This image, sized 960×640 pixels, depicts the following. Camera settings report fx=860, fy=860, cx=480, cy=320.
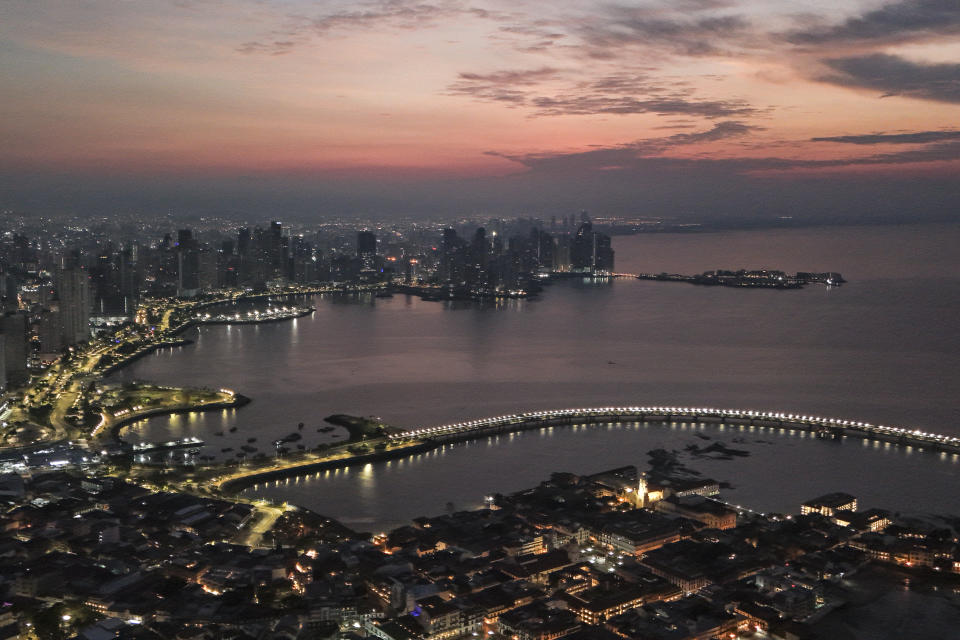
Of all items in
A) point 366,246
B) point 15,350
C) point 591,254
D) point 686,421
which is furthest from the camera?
point 591,254

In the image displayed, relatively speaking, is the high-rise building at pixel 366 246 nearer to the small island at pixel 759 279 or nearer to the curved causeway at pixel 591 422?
the small island at pixel 759 279

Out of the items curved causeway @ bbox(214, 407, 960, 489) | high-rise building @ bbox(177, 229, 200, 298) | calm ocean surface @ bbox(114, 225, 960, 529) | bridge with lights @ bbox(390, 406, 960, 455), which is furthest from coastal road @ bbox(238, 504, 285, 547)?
high-rise building @ bbox(177, 229, 200, 298)

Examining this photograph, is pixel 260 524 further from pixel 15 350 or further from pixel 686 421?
pixel 15 350

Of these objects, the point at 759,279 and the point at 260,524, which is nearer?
the point at 260,524

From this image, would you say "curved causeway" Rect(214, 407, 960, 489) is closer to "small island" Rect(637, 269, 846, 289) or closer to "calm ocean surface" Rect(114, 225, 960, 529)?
"calm ocean surface" Rect(114, 225, 960, 529)

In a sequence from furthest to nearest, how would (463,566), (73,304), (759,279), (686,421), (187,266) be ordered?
(759,279) → (187,266) → (73,304) → (686,421) → (463,566)

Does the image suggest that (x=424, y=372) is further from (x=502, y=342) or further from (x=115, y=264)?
(x=115, y=264)

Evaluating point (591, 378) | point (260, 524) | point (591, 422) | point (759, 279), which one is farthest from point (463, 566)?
point (759, 279)

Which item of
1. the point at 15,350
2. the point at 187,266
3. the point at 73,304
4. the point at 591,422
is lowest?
the point at 591,422
